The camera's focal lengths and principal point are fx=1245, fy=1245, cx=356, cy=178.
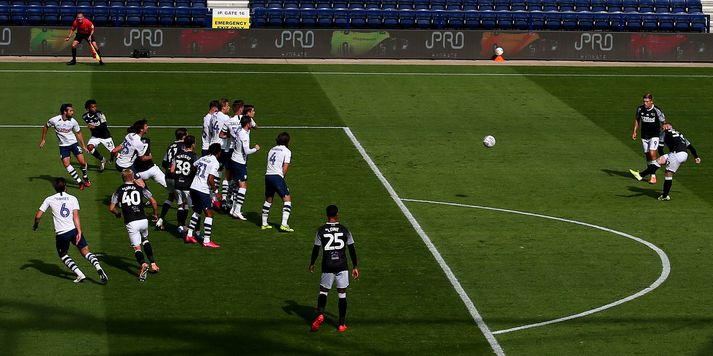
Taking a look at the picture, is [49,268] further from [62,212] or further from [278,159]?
[278,159]

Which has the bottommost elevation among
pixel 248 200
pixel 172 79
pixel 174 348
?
pixel 174 348

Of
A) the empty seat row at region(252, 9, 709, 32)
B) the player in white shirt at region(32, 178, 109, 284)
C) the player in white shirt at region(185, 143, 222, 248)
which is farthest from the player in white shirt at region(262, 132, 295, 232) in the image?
the empty seat row at region(252, 9, 709, 32)

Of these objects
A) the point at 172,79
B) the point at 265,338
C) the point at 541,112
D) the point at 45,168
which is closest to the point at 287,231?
the point at 265,338

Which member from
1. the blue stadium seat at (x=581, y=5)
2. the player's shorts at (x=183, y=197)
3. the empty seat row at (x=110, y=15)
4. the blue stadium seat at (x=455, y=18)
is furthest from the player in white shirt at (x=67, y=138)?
the blue stadium seat at (x=581, y=5)

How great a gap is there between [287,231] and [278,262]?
2199mm

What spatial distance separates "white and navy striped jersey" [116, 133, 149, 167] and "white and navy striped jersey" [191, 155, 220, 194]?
9.24 ft

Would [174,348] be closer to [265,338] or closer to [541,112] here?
[265,338]

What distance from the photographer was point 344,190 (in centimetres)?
2972

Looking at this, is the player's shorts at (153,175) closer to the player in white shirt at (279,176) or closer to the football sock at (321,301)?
the player in white shirt at (279,176)

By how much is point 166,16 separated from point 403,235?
29.7 metres

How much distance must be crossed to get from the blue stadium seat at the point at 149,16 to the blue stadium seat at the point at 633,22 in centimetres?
2080

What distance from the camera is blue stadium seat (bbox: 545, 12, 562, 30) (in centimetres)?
5500

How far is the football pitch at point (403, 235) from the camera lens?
1992 centimetres

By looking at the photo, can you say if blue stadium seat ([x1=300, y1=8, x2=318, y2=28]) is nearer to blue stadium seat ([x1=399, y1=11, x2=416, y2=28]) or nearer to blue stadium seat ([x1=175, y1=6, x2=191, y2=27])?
blue stadium seat ([x1=399, y1=11, x2=416, y2=28])
